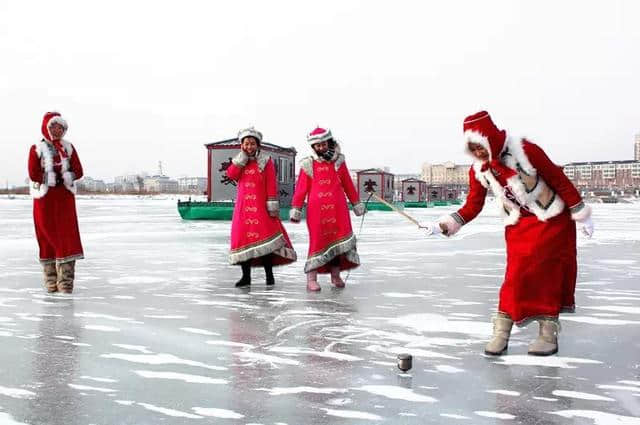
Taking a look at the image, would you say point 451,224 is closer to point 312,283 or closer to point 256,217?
point 312,283

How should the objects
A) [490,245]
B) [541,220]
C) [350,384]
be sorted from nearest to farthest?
1. [350,384]
2. [541,220]
3. [490,245]

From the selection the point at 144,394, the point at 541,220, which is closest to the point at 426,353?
the point at 541,220

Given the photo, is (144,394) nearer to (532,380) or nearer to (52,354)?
(52,354)

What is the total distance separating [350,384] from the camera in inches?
126

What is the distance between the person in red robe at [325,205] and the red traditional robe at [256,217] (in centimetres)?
27

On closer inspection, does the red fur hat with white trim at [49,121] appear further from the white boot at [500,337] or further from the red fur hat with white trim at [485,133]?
the white boot at [500,337]

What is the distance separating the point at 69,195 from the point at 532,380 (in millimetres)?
4698

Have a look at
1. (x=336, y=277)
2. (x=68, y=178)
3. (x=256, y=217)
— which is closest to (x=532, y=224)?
(x=336, y=277)

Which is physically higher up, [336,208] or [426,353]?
[336,208]

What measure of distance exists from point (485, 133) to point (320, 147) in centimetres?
293

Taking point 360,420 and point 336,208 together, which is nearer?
point 360,420

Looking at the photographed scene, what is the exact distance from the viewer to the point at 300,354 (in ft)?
12.6

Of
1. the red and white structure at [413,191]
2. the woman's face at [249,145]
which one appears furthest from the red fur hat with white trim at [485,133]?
the red and white structure at [413,191]

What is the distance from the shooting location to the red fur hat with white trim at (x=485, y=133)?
3.70 m
